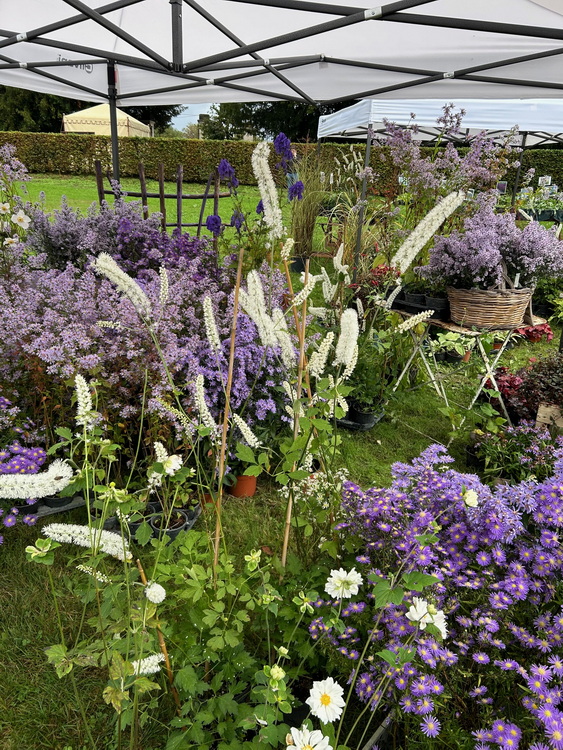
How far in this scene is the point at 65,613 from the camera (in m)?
1.94

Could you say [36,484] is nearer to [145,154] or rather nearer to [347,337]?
[347,337]

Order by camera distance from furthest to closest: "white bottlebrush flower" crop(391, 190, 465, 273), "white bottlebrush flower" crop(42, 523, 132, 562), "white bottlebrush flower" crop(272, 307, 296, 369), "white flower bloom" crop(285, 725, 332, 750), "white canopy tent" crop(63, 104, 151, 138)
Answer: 1. "white canopy tent" crop(63, 104, 151, 138)
2. "white bottlebrush flower" crop(391, 190, 465, 273)
3. "white bottlebrush flower" crop(272, 307, 296, 369)
4. "white bottlebrush flower" crop(42, 523, 132, 562)
5. "white flower bloom" crop(285, 725, 332, 750)

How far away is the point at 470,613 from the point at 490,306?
6.57 ft

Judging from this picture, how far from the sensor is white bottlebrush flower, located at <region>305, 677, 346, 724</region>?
0.82 metres

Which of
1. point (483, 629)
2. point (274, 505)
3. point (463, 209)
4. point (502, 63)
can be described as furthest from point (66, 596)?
point (463, 209)

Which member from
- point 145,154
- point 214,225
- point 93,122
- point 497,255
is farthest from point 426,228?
point 93,122

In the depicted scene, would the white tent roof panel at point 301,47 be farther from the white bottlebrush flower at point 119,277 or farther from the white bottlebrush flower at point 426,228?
the white bottlebrush flower at point 119,277

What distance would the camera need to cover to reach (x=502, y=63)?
2.63 m

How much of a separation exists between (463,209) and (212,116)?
36.2 metres

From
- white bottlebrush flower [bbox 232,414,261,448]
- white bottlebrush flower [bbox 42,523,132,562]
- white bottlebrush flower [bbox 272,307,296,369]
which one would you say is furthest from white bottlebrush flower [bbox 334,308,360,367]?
white bottlebrush flower [bbox 42,523,132,562]

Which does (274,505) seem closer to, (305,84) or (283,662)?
(283,662)

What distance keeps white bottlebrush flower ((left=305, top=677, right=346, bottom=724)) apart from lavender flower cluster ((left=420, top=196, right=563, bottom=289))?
2478 mm

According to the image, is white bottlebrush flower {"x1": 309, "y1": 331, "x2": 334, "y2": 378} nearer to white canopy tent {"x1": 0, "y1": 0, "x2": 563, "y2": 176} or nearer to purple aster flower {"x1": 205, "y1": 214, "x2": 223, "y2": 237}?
white canopy tent {"x1": 0, "y1": 0, "x2": 563, "y2": 176}

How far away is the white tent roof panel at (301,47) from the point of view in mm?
2070
